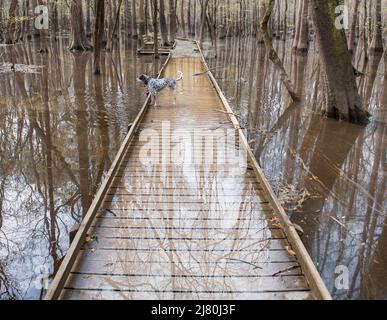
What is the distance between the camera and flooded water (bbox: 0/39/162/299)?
5.17 m

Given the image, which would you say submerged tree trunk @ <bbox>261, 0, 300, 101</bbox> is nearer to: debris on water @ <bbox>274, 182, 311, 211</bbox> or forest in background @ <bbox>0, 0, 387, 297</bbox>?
forest in background @ <bbox>0, 0, 387, 297</bbox>

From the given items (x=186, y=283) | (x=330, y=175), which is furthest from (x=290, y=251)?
(x=330, y=175)

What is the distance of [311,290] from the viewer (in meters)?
3.82

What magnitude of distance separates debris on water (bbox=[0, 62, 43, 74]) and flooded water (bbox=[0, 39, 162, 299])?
1.34 ft

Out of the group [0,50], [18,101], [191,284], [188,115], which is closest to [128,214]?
[191,284]

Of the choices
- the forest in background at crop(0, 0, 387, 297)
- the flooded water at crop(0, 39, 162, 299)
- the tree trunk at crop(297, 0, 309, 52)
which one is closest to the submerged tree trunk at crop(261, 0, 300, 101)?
the forest in background at crop(0, 0, 387, 297)

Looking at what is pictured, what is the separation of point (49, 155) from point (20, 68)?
469 inches

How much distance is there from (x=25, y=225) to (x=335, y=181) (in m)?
4.73

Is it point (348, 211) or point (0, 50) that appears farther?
point (0, 50)

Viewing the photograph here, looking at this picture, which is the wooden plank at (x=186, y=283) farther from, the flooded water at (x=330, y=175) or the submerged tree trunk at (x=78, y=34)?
the submerged tree trunk at (x=78, y=34)

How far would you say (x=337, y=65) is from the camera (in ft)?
35.7

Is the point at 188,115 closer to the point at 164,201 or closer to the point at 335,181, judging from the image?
the point at 335,181

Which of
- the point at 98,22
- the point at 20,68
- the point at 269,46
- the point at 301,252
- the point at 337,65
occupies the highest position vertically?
the point at 98,22

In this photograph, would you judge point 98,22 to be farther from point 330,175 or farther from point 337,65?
point 330,175
